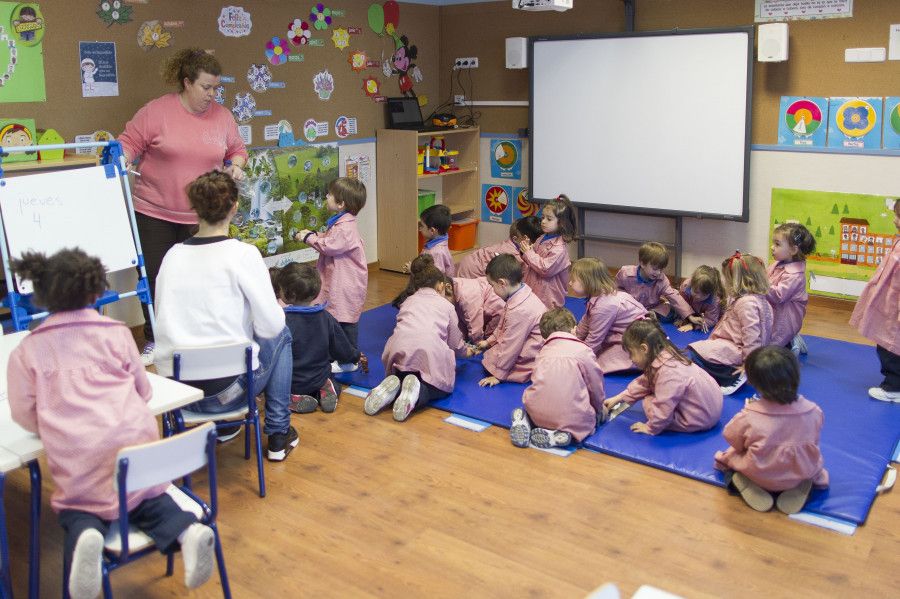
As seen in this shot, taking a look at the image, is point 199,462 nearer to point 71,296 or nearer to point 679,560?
point 71,296

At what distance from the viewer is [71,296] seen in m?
2.28

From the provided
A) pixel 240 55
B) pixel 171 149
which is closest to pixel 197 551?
pixel 171 149

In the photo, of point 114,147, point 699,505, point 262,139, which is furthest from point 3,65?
point 699,505

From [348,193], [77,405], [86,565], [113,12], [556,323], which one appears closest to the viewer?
[86,565]

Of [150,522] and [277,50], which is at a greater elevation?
[277,50]

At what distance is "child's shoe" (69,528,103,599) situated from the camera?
2.13 metres

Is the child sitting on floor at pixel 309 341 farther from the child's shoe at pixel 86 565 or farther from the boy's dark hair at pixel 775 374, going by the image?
the boy's dark hair at pixel 775 374

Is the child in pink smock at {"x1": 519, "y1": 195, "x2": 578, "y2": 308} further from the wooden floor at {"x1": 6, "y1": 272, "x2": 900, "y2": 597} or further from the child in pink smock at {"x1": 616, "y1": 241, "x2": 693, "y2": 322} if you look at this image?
the wooden floor at {"x1": 6, "y1": 272, "x2": 900, "y2": 597}

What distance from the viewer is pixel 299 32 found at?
6.14m

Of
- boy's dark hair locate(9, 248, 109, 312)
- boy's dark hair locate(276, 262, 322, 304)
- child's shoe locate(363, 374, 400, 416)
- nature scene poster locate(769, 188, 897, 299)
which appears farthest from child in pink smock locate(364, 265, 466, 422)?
nature scene poster locate(769, 188, 897, 299)

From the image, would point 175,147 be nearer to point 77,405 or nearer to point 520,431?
point 520,431

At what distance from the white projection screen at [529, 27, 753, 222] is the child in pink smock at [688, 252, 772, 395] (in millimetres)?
1928

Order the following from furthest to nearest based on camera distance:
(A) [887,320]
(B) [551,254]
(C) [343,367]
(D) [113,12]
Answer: (B) [551,254], (D) [113,12], (C) [343,367], (A) [887,320]

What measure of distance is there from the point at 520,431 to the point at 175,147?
242cm
